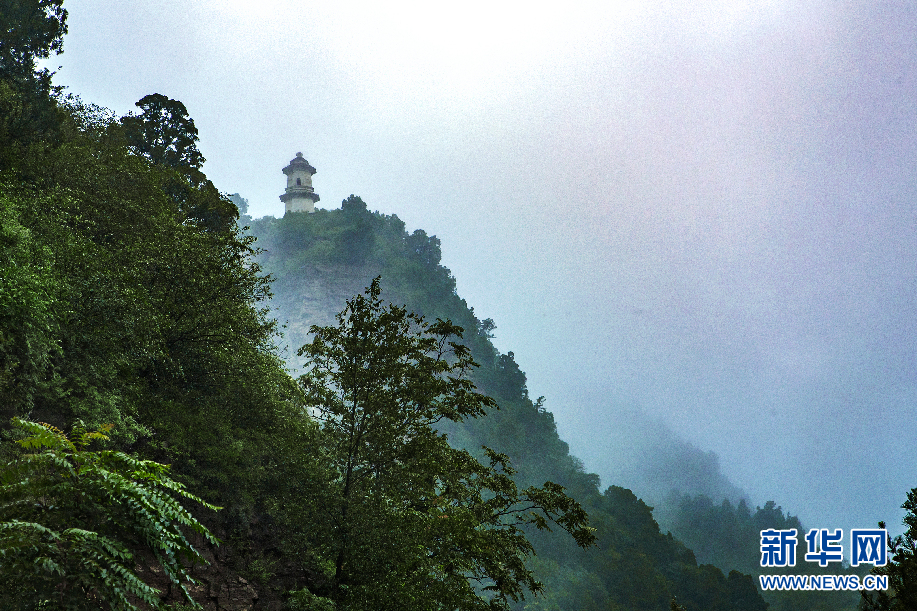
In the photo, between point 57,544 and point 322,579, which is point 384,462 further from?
point 57,544

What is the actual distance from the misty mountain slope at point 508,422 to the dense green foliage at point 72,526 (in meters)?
50.8

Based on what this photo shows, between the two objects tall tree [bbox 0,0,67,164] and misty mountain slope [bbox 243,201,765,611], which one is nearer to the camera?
tall tree [bbox 0,0,67,164]

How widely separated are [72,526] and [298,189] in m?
90.0

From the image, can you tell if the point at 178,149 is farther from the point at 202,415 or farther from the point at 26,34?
the point at 202,415

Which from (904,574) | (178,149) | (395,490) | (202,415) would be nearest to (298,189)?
(178,149)

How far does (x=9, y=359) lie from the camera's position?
955cm

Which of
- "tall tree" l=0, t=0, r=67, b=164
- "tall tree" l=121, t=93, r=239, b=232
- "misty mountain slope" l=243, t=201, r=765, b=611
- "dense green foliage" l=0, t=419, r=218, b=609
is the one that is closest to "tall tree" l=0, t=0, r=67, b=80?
"tall tree" l=0, t=0, r=67, b=164

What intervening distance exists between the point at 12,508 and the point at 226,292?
416 inches

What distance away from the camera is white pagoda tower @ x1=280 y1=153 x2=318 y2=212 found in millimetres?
89875

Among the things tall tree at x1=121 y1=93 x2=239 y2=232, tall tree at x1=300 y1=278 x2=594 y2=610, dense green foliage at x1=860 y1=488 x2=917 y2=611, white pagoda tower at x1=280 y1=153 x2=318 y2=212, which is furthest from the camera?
white pagoda tower at x1=280 y1=153 x2=318 y2=212

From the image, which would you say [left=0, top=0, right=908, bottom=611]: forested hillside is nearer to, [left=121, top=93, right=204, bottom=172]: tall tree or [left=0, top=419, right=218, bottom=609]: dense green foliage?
[left=0, top=419, right=218, bottom=609]: dense green foliage

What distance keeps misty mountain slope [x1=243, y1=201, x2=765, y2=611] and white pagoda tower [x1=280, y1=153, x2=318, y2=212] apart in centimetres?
515

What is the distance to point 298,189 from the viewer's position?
90.4 metres

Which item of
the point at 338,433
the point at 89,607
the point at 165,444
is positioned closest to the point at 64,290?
the point at 165,444
